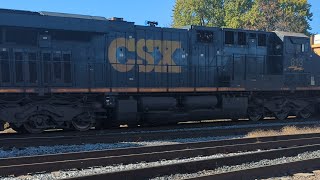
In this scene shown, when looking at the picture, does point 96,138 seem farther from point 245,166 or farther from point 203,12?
point 203,12

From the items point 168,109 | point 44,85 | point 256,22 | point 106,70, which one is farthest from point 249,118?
point 256,22

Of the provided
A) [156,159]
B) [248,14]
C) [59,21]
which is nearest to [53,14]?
[59,21]

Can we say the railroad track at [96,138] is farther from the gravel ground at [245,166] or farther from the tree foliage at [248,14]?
the tree foliage at [248,14]

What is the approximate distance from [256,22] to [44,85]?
114 ft

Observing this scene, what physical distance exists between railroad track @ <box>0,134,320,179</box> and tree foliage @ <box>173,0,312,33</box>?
33.4 meters

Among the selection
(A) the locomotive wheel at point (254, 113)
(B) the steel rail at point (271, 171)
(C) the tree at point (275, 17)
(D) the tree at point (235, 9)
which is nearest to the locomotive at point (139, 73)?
(A) the locomotive wheel at point (254, 113)

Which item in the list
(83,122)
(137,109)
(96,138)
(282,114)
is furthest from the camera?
(282,114)

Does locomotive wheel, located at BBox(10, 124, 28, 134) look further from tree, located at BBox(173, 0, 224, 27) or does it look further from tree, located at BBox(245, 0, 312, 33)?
tree, located at BBox(173, 0, 224, 27)

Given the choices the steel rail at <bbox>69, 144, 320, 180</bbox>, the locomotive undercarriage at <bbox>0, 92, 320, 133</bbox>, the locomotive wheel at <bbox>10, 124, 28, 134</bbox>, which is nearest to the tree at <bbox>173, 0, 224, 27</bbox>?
the locomotive undercarriage at <bbox>0, 92, 320, 133</bbox>

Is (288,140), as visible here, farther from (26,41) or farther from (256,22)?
(256,22)

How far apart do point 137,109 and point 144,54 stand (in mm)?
2058

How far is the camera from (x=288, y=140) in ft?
33.0

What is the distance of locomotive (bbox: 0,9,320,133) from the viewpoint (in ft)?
38.7

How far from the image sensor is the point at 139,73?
14.0m
